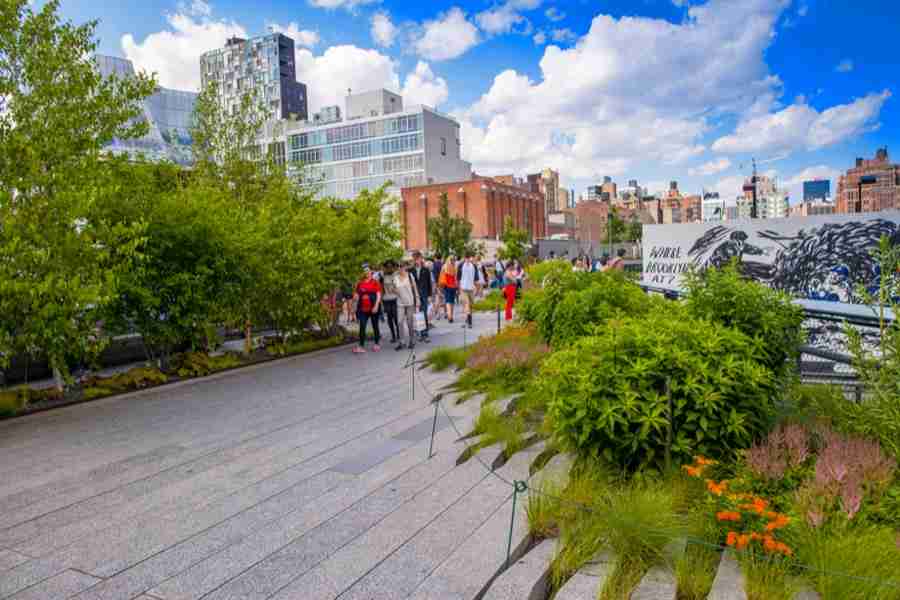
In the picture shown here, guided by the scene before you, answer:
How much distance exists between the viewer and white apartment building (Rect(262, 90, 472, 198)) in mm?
104312

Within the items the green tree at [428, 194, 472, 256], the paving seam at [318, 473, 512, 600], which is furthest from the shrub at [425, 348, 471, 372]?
the green tree at [428, 194, 472, 256]

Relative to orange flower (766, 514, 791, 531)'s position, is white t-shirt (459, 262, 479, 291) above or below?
above

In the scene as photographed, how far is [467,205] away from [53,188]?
87.5 m

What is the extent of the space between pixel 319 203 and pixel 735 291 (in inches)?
488

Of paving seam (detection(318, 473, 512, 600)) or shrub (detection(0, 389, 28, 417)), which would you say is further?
shrub (detection(0, 389, 28, 417))

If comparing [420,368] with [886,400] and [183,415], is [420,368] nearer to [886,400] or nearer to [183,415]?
[183,415]

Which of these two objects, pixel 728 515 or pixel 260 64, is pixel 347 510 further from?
pixel 260 64

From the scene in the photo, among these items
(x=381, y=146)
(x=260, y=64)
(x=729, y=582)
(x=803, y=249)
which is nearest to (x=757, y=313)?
(x=729, y=582)

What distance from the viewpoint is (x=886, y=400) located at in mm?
4047

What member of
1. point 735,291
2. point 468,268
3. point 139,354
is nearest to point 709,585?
point 735,291

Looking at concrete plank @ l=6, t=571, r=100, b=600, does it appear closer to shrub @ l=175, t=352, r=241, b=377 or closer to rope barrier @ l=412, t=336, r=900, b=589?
rope barrier @ l=412, t=336, r=900, b=589

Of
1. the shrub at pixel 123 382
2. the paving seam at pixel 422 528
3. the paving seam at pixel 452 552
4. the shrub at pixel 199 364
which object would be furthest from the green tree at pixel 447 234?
the paving seam at pixel 452 552

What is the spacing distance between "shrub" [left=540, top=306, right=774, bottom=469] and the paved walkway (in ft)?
2.88

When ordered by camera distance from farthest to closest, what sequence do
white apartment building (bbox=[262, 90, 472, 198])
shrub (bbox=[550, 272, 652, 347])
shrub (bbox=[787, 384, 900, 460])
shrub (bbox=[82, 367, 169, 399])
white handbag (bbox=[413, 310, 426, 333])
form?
white apartment building (bbox=[262, 90, 472, 198])
white handbag (bbox=[413, 310, 426, 333])
shrub (bbox=[82, 367, 169, 399])
shrub (bbox=[550, 272, 652, 347])
shrub (bbox=[787, 384, 900, 460])
